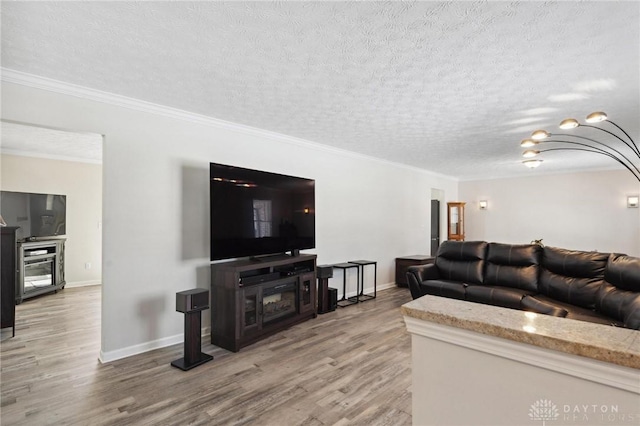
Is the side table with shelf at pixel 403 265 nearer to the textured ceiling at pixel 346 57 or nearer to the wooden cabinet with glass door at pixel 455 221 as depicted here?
the wooden cabinet with glass door at pixel 455 221

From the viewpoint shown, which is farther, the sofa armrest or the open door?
the open door

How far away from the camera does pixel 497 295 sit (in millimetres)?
3834

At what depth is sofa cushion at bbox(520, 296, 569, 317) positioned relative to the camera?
9.91 feet

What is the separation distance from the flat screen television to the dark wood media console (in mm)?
4327

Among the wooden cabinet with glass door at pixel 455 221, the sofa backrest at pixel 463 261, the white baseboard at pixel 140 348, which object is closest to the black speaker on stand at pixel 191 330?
the white baseboard at pixel 140 348

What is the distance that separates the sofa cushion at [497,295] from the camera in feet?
12.1

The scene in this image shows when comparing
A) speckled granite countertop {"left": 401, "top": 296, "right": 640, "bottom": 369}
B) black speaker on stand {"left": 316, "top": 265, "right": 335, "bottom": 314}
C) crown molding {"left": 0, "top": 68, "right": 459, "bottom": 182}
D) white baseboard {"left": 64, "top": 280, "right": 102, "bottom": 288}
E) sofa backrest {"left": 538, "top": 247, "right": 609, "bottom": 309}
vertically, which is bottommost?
white baseboard {"left": 64, "top": 280, "right": 102, "bottom": 288}

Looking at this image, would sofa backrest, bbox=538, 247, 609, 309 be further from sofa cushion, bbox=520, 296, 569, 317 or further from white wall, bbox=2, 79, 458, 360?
white wall, bbox=2, 79, 458, 360

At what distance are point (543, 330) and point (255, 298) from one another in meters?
2.96

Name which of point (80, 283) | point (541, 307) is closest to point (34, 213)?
point (80, 283)

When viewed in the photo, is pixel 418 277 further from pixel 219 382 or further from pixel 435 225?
pixel 435 225

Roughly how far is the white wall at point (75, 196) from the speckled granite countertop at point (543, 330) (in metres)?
7.22

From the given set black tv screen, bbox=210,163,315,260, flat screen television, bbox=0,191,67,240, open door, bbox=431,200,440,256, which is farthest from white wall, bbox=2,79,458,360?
open door, bbox=431,200,440,256

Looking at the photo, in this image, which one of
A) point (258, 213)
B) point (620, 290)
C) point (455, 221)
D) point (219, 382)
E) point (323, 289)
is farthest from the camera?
point (455, 221)
